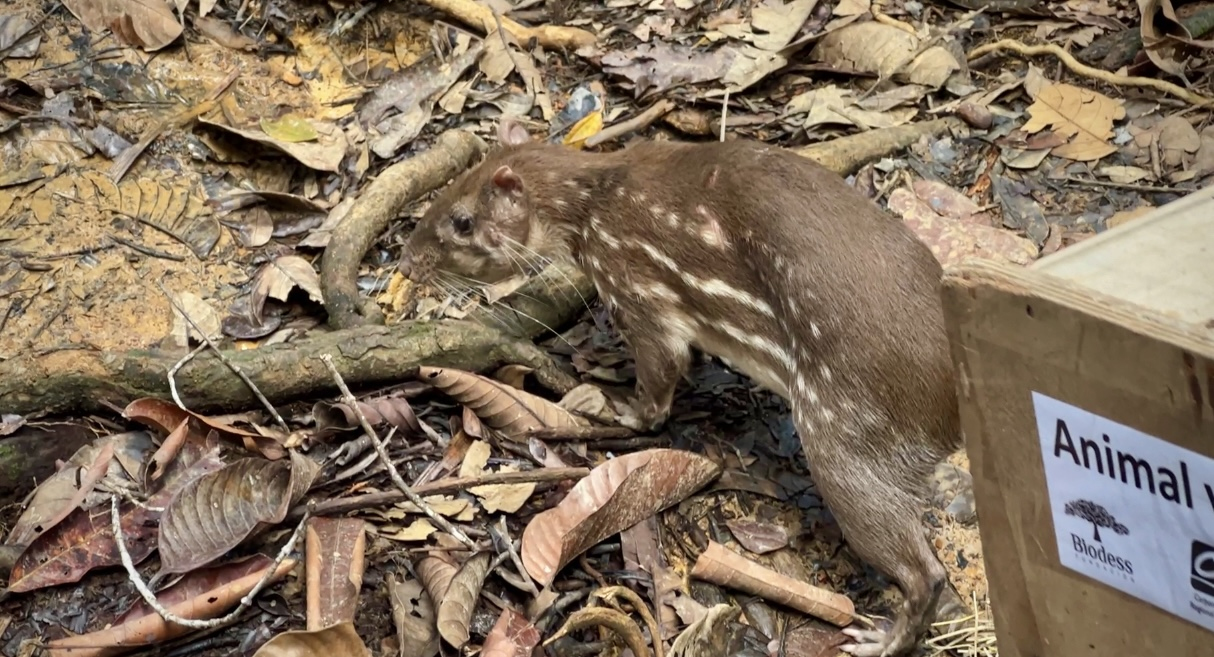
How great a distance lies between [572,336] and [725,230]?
111 centimetres

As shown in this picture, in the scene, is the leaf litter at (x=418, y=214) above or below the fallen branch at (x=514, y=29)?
below

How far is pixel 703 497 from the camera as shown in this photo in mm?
3516

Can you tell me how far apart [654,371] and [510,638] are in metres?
1.22

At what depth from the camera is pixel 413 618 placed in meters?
2.86

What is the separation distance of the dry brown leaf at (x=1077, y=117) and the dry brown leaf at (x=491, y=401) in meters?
2.70

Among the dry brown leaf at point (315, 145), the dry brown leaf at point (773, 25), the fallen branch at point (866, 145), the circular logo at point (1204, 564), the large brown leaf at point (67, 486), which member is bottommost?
the large brown leaf at point (67, 486)

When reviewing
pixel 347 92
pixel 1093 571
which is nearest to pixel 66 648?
pixel 1093 571

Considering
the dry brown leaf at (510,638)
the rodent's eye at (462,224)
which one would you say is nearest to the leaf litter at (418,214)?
the dry brown leaf at (510,638)

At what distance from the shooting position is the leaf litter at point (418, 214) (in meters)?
3.00

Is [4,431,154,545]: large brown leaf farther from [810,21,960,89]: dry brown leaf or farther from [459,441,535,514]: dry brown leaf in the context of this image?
[810,21,960,89]: dry brown leaf

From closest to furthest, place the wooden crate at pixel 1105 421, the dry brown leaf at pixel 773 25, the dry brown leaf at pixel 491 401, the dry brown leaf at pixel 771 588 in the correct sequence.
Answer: the wooden crate at pixel 1105 421 → the dry brown leaf at pixel 771 588 → the dry brown leaf at pixel 491 401 → the dry brown leaf at pixel 773 25

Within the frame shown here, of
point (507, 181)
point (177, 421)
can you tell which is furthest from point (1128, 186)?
point (177, 421)

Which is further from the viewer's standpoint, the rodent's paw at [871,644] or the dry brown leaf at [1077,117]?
the dry brown leaf at [1077,117]

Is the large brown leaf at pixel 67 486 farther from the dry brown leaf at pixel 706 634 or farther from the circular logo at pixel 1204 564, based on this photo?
the circular logo at pixel 1204 564
